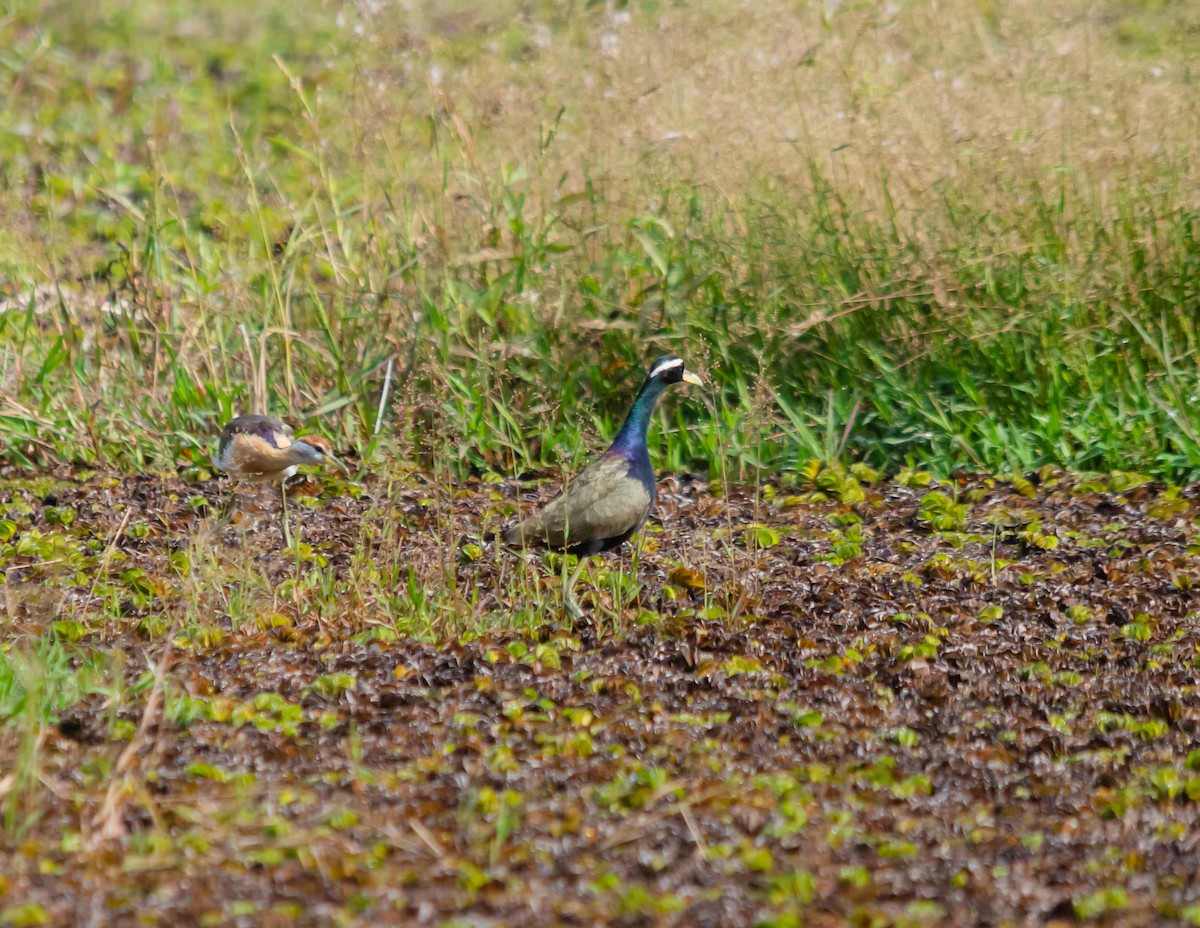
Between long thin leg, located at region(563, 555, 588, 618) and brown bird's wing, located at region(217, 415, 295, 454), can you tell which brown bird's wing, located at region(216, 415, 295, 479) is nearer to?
brown bird's wing, located at region(217, 415, 295, 454)

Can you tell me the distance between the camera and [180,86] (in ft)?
35.4

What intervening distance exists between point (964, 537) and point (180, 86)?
7514 mm

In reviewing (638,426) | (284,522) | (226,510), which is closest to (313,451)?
(284,522)

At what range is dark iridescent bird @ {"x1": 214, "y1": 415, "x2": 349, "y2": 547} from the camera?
210 inches

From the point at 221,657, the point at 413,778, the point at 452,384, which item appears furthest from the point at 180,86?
the point at 413,778

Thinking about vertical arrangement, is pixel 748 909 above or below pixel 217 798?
below

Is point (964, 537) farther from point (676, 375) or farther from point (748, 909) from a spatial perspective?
point (748, 909)

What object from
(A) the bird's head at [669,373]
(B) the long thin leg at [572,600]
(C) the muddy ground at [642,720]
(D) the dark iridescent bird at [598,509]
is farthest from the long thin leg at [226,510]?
(A) the bird's head at [669,373]

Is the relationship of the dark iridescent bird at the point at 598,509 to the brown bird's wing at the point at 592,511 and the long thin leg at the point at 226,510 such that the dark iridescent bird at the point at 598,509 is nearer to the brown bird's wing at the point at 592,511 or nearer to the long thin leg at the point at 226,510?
the brown bird's wing at the point at 592,511

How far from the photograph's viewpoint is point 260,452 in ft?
17.5

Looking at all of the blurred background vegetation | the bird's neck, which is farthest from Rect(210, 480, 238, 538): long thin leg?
the bird's neck

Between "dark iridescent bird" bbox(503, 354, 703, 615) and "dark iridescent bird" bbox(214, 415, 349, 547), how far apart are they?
36.2 inches

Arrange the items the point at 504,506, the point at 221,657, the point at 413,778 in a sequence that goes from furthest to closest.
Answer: the point at 504,506 → the point at 221,657 → the point at 413,778

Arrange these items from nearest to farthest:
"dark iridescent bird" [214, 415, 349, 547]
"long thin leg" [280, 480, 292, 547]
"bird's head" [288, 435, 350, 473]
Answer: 1. "long thin leg" [280, 480, 292, 547]
2. "dark iridescent bird" [214, 415, 349, 547]
3. "bird's head" [288, 435, 350, 473]
